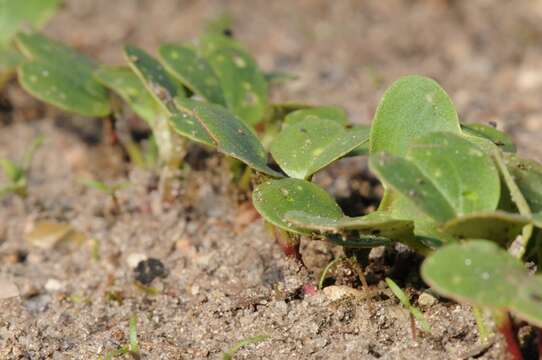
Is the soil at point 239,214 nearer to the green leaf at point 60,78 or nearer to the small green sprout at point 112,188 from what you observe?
the small green sprout at point 112,188

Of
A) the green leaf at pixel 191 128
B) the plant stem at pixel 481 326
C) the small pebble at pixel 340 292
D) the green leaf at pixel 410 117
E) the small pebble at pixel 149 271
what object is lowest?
the small pebble at pixel 149 271

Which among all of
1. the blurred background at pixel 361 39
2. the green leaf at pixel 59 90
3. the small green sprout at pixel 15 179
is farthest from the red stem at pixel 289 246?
the blurred background at pixel 361 39

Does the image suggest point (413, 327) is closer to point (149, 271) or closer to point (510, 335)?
point (510, 335)

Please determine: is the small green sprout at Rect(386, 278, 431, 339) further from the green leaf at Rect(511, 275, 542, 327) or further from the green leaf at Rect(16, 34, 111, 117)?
the green leaf at Rect(16, 34, 111, 117)

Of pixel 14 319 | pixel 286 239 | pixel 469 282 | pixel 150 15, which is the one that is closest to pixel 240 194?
pixel 286 239

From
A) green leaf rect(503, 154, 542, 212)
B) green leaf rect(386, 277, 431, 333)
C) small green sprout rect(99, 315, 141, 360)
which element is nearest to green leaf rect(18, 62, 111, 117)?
small green sprout rect(99, 315, 141, 360)

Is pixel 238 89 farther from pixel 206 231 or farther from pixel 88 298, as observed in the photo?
pixel 88 298
